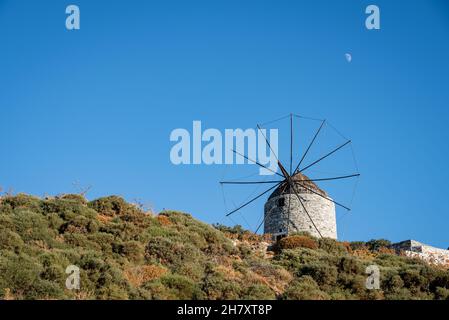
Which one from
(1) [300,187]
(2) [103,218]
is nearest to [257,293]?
(2) [103,218]

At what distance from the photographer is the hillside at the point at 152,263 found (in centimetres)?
1423

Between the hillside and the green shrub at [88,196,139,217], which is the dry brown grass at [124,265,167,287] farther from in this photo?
the green shrub at [88,196,139,217]

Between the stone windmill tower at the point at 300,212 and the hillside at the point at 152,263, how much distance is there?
6.75m

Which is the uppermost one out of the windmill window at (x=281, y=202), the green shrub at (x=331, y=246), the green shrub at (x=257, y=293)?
the windmill window at (x=281, y=202)

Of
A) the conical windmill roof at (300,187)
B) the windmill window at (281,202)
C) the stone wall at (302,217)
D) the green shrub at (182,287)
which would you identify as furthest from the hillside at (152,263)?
Result: the conical windmill roof at (300,187)

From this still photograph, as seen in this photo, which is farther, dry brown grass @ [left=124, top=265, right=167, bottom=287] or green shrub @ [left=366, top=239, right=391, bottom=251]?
green shrub @ [left=366, top=239, right=391, bottom=251]

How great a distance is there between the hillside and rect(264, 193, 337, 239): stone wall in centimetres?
671

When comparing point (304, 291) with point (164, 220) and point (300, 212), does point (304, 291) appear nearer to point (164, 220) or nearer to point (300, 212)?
point (164, 220)

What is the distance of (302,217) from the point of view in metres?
A: 32.2

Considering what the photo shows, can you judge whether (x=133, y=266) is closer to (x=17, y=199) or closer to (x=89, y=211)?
(x=89, y=211)

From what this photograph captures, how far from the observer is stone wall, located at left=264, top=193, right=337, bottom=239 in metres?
32.1

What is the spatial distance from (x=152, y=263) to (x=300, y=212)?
16341 millimetres

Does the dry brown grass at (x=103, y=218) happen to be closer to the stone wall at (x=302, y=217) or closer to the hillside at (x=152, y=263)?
the hillside at (x=152, y=263)

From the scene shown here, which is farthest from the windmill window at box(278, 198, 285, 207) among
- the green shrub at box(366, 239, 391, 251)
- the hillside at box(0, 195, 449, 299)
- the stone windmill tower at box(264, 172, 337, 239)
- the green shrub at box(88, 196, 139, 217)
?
the green shrub at box(88, 196, 139, 217)
